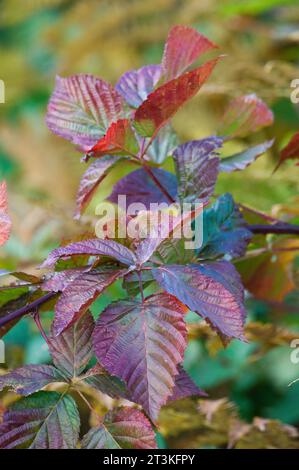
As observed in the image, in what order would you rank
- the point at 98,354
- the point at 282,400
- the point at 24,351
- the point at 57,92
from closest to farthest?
the point at 98,354
the point at 57,92
the point at 24,351
the point at 282,400

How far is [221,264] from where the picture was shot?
1.34 ft

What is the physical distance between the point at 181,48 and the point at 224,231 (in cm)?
12

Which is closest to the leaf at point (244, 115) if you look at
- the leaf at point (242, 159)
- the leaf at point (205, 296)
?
the leaf at point (242, 159)

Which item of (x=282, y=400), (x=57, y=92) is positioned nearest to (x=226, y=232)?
(x=57, y=92)

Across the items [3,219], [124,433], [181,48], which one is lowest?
[124,433]

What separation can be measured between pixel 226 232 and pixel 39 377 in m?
0.15

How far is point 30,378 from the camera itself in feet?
1.21

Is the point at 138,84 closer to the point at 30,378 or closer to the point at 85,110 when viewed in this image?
the point at 85,110

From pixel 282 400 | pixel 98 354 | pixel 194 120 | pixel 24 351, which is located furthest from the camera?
pixel 194 120

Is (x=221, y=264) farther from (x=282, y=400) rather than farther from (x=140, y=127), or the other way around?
(x=282, y=400)

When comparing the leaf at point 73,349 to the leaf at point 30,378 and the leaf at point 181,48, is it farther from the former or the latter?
the leaf at point 181,48

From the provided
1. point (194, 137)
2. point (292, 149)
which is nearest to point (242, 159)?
point (292, 149)

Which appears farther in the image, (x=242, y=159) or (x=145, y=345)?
(x=242, y=159)

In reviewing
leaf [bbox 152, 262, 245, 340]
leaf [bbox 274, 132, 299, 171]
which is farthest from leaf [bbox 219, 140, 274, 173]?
leaf [bbox 152, 262, 245, 340]
